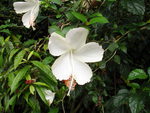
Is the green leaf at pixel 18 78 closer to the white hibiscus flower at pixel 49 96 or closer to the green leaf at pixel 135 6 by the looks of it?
the white hibiscus flower at pixel 49 96

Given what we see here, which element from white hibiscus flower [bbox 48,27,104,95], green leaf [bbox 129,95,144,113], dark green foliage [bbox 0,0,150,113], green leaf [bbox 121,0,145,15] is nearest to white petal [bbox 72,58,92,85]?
white hibiscus flower [bbox 48,27,104,95]

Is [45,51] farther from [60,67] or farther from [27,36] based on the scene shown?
[27,36]

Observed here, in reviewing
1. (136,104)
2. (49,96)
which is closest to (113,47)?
(136,104)

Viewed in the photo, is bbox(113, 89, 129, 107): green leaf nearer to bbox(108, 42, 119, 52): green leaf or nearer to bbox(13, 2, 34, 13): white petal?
bbox(108, 42, 119, 52): green leaf

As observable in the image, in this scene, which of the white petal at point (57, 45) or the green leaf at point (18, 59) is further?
the green leaf at point (18, 59)

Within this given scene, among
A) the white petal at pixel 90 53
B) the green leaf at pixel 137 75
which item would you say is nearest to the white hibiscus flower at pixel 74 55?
the white petal at pixel 90 53

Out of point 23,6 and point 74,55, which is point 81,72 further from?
point 23,6
